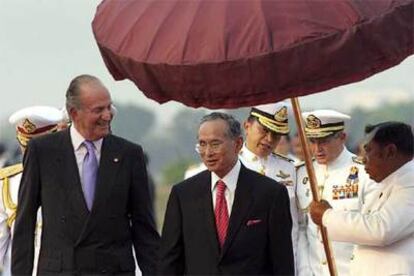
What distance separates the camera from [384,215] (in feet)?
17.4

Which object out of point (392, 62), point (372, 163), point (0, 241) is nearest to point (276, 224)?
point (372, 163)

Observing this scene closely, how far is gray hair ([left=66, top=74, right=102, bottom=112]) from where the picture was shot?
542 centimetres

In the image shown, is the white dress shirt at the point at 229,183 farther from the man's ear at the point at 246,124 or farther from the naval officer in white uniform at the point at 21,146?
the man's ear at the point at 246,124

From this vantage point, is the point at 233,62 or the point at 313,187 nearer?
the point at 233,62

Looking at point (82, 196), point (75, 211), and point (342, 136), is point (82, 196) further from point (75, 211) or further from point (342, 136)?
point (342, 136)

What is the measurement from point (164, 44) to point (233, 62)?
0.89 feet

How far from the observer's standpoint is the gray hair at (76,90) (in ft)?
17.8

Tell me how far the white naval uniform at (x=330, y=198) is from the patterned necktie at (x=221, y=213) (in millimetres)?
1671

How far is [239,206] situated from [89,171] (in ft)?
2.28

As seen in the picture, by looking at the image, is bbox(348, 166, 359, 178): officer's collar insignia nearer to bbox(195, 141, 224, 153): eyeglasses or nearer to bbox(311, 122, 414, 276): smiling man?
bbox(311, 122, 414, 276): smiling man

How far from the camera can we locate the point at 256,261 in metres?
5.22

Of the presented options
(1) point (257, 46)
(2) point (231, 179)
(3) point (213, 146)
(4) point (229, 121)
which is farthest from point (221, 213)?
(1) point (257, 46)

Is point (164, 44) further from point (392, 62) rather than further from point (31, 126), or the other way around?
point (31, 126)

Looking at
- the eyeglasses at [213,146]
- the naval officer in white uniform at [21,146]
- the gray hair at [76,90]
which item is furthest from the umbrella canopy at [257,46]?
the naval officer in white uniform at [21,146]
